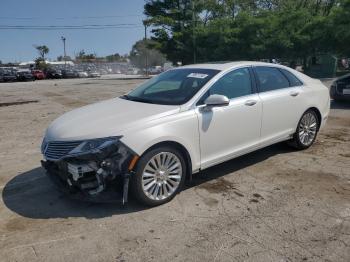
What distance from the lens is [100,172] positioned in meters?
3.83

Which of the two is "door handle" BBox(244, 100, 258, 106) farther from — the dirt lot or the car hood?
the car hood

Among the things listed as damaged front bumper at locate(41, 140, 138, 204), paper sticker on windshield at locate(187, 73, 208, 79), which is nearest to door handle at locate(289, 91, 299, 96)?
paper sticker on windshield at locate(187, 73, 208, 79)

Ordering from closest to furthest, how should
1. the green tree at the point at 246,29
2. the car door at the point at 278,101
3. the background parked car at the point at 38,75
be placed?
the car door at the point at 278,101 → the green tree at the point at 246,29 → the background parked car at the point at 38,75

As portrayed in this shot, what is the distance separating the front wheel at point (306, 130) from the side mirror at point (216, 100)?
1.99 m

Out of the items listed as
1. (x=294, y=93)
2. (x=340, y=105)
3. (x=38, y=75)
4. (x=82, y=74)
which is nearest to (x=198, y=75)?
(x=294, y=93)

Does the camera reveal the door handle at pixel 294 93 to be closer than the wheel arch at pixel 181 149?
No

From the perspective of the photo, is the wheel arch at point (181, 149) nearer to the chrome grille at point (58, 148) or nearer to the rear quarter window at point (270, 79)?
the chrome grille at point (58, 148)

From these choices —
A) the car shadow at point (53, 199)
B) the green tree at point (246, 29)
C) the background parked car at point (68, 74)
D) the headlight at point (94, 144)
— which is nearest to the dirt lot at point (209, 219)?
the car shadow at point (53, 199)

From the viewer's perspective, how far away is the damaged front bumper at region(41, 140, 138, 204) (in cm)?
383

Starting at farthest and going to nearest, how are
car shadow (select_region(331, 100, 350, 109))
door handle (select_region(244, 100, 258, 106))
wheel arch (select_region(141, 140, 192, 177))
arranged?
1. car shadow (select_region(331, 100, 350, 109))
2. door handle (select_region(244, 100, 258, 106))
3. wheel arch (select_region(141, 140, 192, 177))

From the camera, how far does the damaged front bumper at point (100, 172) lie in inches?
151

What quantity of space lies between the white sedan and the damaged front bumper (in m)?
0.01

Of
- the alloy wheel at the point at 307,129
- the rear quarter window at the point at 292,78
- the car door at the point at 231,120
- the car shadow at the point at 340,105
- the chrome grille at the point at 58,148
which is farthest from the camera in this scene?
the car shadow at the point at 340,105

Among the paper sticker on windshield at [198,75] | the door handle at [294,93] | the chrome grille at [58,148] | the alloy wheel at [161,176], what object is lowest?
the alloy wheel at [161,176]
